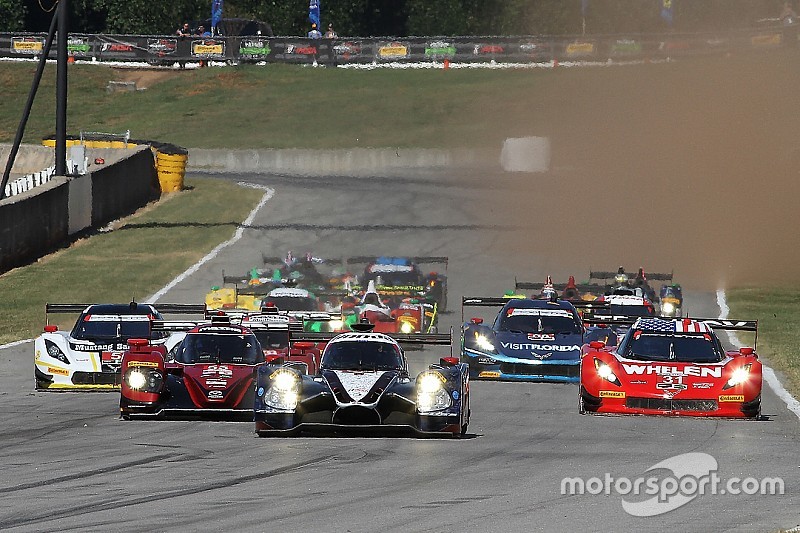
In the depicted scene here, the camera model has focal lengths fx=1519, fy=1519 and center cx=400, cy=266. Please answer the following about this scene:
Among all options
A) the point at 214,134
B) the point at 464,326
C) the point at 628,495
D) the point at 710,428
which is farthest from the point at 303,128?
the point at 628,495

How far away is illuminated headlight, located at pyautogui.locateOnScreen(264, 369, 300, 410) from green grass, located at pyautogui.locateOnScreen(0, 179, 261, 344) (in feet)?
33.0

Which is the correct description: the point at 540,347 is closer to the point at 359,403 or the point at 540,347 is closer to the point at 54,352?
the point at 359,403

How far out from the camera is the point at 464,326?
22516mm

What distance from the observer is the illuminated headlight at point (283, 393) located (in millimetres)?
16156

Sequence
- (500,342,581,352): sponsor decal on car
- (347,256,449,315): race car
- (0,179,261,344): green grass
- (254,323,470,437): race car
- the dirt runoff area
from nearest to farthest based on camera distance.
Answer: (254,323,470,437): race car < (500,342,581,352): sponsor decal on car < (347,256,449,315): race car < (0,179,261,344): green grass < the dirt runoff area

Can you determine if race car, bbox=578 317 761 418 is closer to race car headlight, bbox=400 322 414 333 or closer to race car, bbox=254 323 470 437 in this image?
race car, bbox=254 323 470 437

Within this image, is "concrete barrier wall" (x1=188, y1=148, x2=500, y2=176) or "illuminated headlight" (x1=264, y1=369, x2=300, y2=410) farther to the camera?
"concrete barrier wall" (x1=188, y1=148, x2=500, y2=176)

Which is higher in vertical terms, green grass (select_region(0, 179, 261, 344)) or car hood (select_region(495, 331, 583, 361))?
car hood (select_region(495, 331, 583, 361))

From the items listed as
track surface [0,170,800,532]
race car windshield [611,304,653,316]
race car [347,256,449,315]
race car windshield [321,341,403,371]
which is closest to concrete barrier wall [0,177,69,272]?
race car [347,256,449,315]

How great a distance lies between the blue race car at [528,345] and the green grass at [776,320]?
9.81ft

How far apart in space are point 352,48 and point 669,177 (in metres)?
26.7

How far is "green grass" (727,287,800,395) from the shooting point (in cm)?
2333

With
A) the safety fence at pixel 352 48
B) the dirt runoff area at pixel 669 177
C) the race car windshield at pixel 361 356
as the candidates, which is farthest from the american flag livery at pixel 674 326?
the safety fence at pixel 352 48

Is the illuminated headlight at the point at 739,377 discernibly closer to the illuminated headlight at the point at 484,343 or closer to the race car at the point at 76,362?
the illuminated headlight at the point at 484,343
